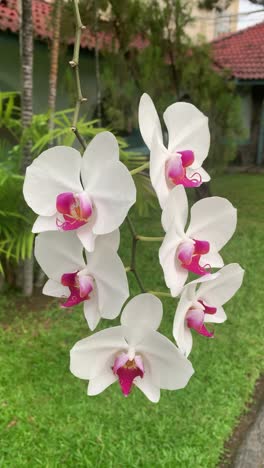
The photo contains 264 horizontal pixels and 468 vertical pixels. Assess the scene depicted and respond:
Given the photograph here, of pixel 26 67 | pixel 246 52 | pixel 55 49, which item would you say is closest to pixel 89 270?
pixel 26 67

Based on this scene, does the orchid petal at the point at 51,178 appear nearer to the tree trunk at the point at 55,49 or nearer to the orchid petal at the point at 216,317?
the orchid petal at the point at 216,317

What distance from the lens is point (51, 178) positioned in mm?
407

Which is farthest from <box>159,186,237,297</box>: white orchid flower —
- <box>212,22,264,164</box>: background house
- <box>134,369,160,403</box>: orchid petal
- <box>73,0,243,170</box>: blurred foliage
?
<box>212,22,264,164</box>: background house

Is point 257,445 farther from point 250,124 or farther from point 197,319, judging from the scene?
point 250,124

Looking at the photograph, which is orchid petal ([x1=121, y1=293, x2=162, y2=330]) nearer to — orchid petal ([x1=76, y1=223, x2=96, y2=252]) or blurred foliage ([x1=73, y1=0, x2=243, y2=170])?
orchid petal ([x1=76, y1=223, x2=96, y2=252])

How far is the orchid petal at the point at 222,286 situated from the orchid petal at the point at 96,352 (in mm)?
84

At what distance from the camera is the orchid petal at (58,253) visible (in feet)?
1.35

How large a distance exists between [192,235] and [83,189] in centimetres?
10

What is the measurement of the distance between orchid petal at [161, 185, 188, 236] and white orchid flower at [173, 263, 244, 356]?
51 mm

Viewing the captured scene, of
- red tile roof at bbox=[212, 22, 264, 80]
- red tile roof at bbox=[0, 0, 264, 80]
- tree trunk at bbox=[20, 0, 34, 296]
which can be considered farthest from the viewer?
red tile roof at bbox=[212, 22, 264, 80]

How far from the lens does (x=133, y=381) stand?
0.46 meters

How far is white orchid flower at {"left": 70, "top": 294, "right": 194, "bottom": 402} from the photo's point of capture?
1.36 feet

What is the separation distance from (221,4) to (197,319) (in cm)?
398

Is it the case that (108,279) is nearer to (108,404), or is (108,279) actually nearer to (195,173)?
(195,173)
